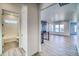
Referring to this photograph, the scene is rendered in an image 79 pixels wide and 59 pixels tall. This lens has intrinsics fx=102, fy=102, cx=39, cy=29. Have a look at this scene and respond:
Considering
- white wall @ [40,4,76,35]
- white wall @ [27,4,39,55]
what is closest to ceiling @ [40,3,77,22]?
white wall @ [40,4,76,35]

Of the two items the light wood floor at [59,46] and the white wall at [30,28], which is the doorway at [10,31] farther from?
the light wood floor at [59,46]

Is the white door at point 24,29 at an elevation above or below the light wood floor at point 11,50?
above

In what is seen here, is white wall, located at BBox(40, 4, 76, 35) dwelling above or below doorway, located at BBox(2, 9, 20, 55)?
above

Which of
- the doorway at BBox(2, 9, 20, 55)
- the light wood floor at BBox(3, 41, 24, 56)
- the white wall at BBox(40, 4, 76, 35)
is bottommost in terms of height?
the light wood floor at BBox(3, 41, 24, 56)

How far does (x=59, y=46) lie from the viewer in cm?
182

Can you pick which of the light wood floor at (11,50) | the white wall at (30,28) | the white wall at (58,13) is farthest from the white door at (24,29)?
the white wall at (58,13)

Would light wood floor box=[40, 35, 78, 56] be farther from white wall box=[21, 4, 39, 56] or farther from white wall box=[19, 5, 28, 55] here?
white wall box=[19, 5, 28, 55]

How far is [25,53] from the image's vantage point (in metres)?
1.84

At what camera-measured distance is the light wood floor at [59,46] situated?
178 cm

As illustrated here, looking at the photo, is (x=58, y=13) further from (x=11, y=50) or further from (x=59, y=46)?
(x=11, y=50)

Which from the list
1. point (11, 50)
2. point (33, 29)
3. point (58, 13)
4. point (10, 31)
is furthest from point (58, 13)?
point (11, 50)

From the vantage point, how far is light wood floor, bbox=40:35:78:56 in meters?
1.78

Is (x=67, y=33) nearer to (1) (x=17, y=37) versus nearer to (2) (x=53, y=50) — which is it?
(2) (x=53, y=50)

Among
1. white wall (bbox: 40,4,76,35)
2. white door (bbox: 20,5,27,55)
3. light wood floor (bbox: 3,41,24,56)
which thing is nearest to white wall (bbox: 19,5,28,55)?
white door (bbox: 20,5,27,55)
